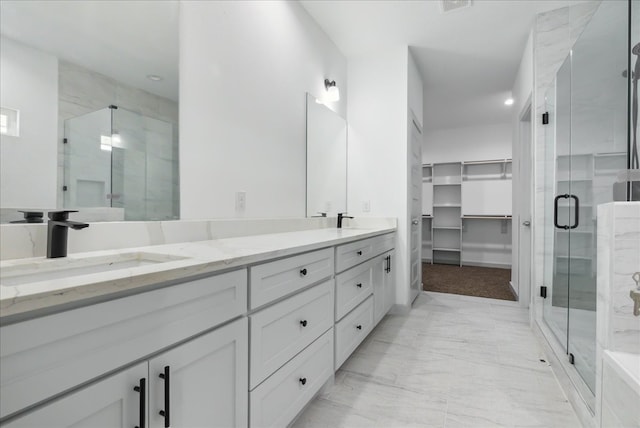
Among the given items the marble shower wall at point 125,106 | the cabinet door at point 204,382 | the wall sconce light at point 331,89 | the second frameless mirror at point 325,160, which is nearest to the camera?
the cabinet door at point 204,382

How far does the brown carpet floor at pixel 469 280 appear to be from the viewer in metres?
3.94

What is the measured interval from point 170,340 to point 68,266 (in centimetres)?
44

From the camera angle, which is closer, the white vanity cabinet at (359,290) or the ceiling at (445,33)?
the white vanity cabinet at (359,290)

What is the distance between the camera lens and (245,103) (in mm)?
1896

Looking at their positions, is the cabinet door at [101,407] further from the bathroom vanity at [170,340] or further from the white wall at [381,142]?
the white wall at [381,142]

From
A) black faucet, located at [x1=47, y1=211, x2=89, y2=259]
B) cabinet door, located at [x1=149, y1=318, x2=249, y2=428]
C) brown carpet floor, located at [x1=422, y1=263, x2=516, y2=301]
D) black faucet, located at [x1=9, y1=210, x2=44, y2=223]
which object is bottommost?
brown carpet floor, located at [x1=422, y1=263, x2=516, y2=301]

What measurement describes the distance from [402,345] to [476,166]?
182 inches

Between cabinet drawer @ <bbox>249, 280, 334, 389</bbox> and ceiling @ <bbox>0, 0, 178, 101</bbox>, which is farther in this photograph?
cabinet drawer @ <bbox>249, 280, 334, 389</bbox>

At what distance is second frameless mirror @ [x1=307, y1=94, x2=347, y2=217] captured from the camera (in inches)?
104

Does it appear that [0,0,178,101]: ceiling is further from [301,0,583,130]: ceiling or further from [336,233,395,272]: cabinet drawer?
[301,0,583,130]: ceiling

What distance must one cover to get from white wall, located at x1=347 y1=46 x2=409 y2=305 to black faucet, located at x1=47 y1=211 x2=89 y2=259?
2548 millimetres

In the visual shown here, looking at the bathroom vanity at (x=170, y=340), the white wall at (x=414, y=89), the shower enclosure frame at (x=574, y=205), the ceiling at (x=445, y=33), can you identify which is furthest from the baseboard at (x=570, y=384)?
the ceiling at (x=445, y=33)

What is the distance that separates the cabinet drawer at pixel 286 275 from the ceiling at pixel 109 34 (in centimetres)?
91

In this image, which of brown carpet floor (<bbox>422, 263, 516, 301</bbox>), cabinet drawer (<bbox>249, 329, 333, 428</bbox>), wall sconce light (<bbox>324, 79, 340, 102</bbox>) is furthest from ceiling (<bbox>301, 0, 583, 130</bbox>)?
brown carpet floor (<bbox>422, 263, 516, 301</bbox>)
